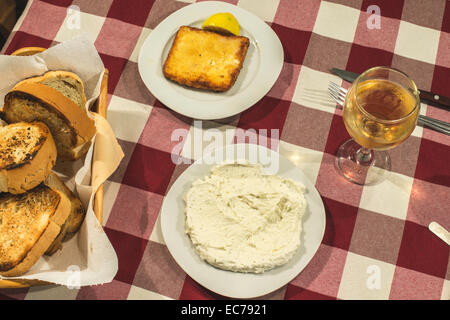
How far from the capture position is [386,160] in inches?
46.5

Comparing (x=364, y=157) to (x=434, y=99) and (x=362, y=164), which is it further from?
(x=434, y=99)

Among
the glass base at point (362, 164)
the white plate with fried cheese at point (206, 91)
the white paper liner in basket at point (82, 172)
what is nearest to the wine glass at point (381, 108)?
the glass base at point (362, 164)

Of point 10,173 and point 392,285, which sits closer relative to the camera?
point 10,173

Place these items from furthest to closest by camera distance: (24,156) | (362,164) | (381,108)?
1. (362,164)
2. (381,108)
3. (24,156)

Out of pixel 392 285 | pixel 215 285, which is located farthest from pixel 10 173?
pixel 392 285

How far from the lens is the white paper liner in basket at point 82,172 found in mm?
951

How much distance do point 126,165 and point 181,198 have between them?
202 mm

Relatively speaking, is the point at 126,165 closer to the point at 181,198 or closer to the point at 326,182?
the point at 181,198

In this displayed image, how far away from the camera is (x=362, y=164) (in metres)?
1.18

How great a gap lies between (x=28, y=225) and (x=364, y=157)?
0.83 meters

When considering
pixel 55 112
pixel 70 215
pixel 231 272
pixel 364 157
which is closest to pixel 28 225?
pixel 70 215
